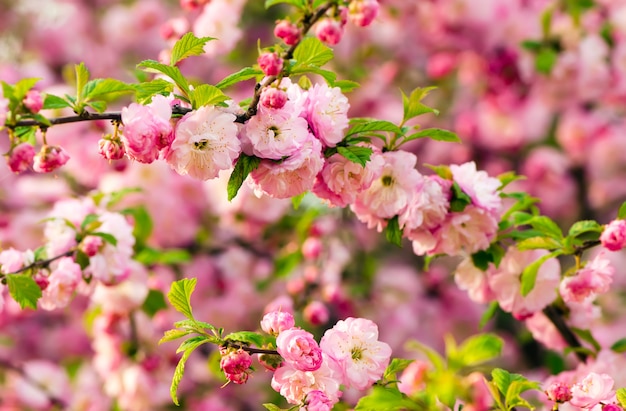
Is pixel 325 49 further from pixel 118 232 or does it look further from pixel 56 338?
pixel 56 338

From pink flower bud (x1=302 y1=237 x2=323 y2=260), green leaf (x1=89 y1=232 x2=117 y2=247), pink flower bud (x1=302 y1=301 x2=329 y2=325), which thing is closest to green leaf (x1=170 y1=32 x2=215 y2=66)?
green leaf (x1=89 y1=232 x2=117 y2=247)

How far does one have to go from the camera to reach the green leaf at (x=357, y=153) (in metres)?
1.29

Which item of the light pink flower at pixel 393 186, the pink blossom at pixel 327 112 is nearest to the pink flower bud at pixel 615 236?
the light pink flower at pixel 393 186

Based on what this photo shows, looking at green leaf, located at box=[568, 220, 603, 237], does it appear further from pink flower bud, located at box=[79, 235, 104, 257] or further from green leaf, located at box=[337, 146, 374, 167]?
pink flower bud, located at box=[79, 235, 104, 257]

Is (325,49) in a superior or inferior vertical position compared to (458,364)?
superior

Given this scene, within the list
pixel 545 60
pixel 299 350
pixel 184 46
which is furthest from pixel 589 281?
pixel 545 60

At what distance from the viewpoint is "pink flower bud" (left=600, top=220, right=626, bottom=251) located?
1344 mm

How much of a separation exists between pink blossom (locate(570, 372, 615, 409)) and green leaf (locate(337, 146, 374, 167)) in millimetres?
476

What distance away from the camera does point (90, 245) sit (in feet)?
5.28

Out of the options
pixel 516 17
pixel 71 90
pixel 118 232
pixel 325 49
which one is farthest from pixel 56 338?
pixel 325 49

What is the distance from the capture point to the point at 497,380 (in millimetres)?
1346

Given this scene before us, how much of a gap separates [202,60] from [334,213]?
132 centimetres

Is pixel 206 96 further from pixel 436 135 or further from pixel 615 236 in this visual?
pixel 615 236

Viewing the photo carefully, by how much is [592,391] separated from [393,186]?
0.46 m
